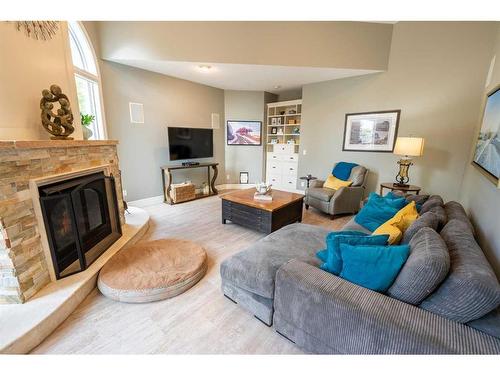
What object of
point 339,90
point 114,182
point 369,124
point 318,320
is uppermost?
point 339,90

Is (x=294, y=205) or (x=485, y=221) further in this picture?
(x=294, y=205)

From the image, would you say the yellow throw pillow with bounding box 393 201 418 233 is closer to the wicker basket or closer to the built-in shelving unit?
the built-in shelving unit

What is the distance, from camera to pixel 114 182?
253 centimetres

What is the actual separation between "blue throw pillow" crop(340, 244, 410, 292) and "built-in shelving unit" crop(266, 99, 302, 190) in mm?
4221

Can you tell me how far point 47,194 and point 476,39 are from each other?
527cm

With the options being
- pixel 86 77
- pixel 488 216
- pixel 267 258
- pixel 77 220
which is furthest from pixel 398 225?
pixel 86 77

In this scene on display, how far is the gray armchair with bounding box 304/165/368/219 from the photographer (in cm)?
352

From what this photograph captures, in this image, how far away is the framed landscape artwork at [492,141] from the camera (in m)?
1.67

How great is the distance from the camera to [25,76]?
5.90 feet

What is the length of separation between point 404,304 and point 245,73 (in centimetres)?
397

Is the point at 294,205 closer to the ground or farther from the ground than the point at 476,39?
closer to the ground

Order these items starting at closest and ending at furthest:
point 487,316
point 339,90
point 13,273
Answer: point 487,316, point 13,273, point 339,90
